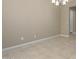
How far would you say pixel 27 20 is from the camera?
5.19 meters

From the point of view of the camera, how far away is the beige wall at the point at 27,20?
14.2 ft

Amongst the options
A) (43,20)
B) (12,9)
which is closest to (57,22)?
(43,20)

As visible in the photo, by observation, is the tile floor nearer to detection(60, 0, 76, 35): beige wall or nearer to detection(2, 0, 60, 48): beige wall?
detection(2, 0, 60, 48): beige wall

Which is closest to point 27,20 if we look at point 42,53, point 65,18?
point 42,53

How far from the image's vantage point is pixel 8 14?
4316mm

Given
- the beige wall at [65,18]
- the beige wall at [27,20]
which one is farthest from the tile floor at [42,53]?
the beige wall at [65,18]

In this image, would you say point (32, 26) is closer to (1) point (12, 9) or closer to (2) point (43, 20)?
(2) point (43, 20)

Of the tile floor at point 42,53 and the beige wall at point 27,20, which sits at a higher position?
the beige wall at point 27,20

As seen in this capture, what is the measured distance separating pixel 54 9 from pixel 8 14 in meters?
3.59

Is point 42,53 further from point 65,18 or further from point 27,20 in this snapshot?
point 65,18

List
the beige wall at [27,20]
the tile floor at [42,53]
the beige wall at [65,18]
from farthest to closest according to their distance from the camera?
the beige wall at [65,18] → the beige wall at [27,20] → the tile floor at [42,53]

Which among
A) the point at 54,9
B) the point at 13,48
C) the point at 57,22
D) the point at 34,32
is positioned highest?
the point at 54,9

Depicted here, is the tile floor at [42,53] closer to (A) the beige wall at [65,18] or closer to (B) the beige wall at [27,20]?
(B) the beige wall at [27,20]

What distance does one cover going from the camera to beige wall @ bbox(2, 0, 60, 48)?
4.32 meters
